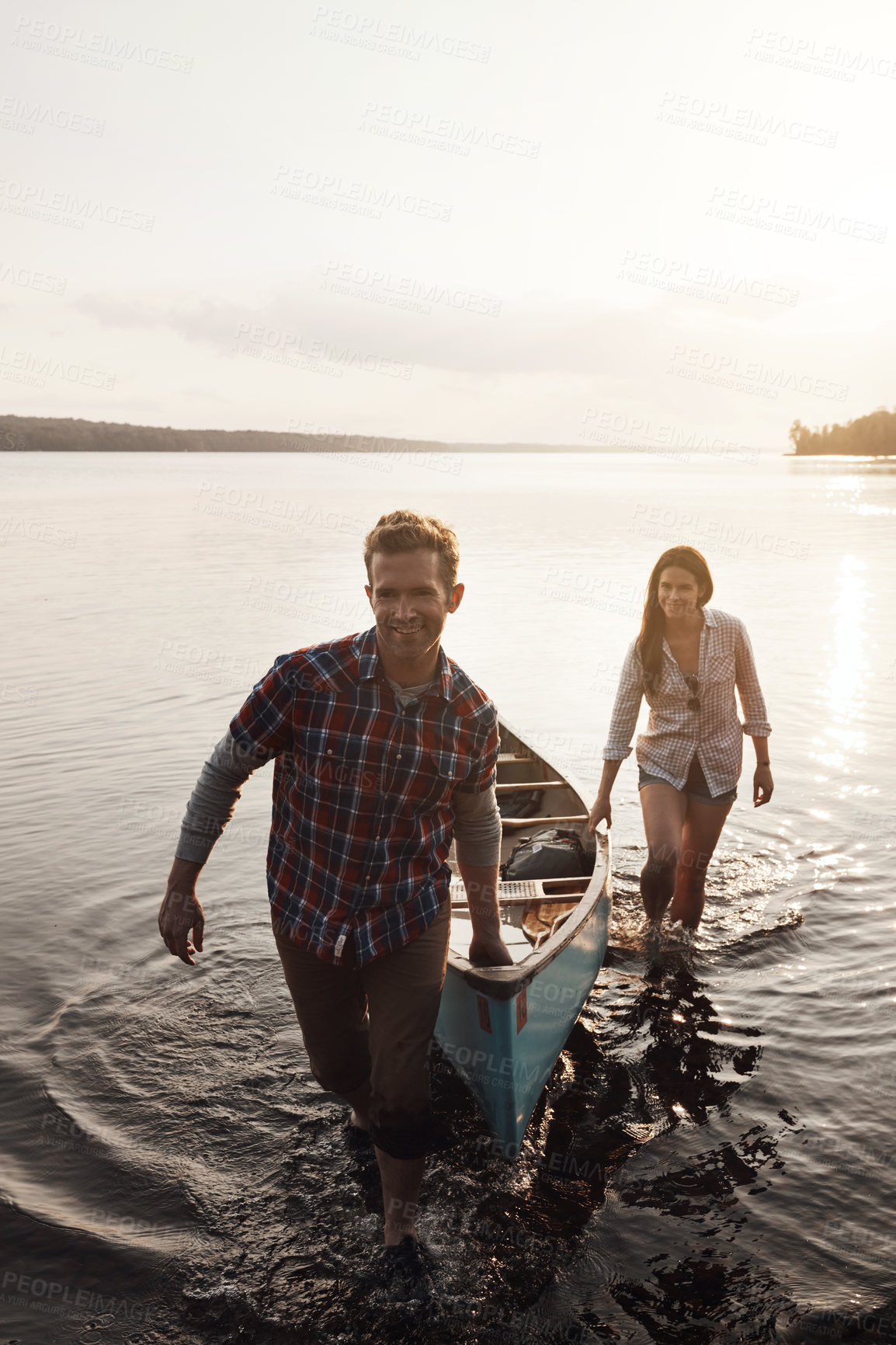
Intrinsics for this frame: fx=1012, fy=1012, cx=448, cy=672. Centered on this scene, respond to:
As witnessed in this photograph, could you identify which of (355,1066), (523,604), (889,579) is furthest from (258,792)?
(889,579)

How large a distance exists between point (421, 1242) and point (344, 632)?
15.9 meters

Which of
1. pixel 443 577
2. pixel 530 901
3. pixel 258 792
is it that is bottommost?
pixel 258 792

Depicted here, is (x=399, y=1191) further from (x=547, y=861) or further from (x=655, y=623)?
(x=655, y=623)

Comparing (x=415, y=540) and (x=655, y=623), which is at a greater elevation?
(x=415, y=540)

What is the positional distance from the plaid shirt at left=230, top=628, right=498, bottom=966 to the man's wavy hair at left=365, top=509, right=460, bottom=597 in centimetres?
30

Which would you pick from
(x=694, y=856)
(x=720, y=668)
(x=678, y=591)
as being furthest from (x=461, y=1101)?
(x=678, y=591)

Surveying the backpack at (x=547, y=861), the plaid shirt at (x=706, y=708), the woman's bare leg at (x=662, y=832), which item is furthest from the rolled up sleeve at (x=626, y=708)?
the backpack at (x=547, y=861)

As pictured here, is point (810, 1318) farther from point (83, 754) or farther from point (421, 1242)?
point (83, 754)

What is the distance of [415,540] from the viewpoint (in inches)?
137

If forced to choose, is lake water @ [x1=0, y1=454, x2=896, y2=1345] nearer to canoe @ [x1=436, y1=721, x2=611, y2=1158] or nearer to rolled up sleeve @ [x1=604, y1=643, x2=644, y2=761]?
canoe @ [x1=436, y1=721, x2=611, y2=1158]

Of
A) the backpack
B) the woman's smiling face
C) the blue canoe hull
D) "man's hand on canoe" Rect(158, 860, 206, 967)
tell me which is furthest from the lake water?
the woman's smiling face

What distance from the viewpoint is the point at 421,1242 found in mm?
4312

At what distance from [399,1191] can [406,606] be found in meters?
2.25

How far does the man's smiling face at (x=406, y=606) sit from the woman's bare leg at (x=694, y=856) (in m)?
3.18
